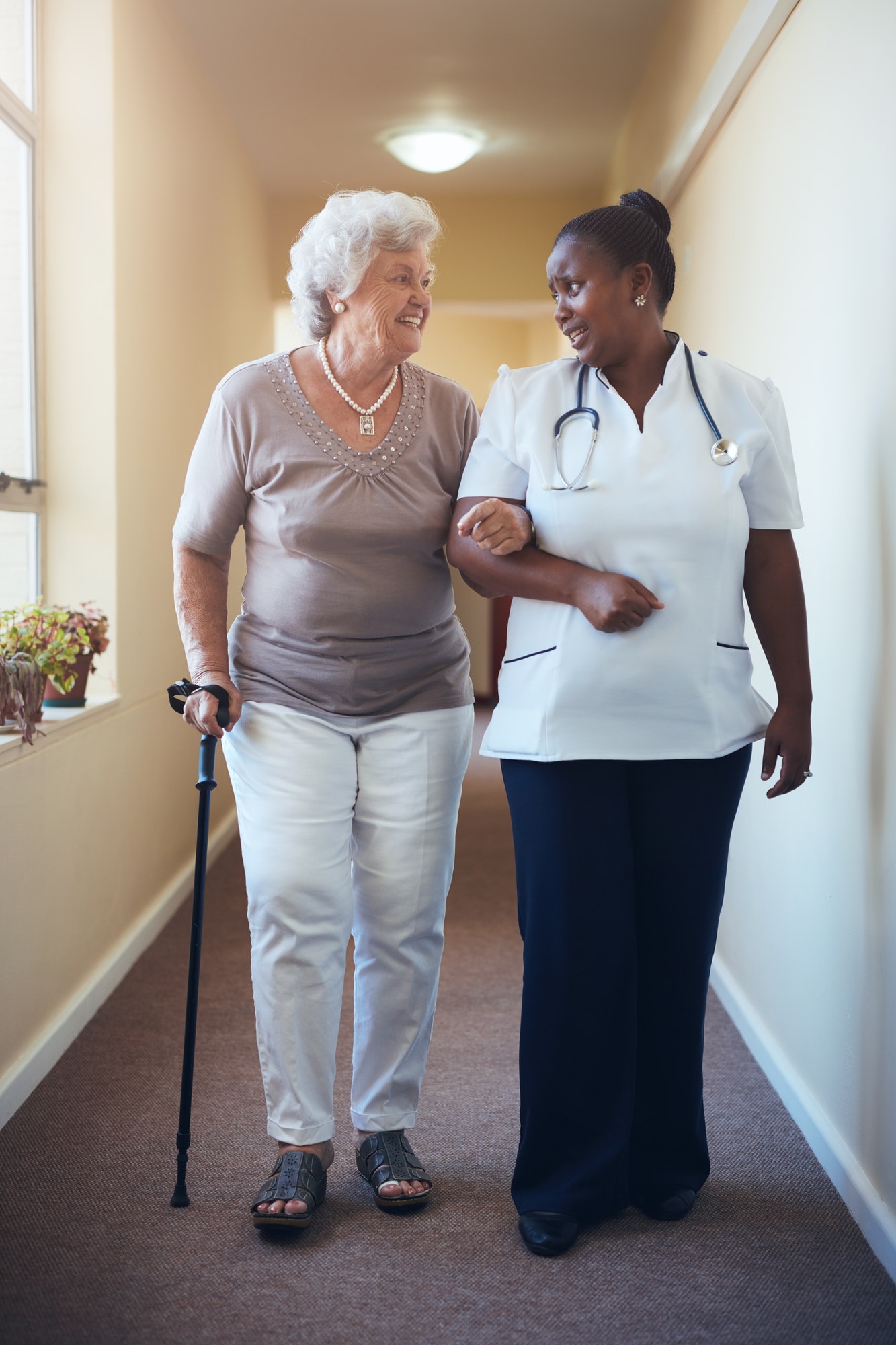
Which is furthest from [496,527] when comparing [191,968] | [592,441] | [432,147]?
[432,147]

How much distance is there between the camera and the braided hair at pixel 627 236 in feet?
5.56

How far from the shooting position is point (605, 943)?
5.84 ft

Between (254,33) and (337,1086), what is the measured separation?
3.44m

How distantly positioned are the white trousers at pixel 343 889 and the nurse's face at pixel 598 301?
63 centimetres

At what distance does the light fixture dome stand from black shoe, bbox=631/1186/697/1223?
431 centimetres

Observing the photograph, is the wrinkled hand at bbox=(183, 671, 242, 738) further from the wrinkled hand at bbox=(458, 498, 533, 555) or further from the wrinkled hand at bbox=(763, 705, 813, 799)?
the wrinkled hand at bbox=(763, 705, 813, 799)

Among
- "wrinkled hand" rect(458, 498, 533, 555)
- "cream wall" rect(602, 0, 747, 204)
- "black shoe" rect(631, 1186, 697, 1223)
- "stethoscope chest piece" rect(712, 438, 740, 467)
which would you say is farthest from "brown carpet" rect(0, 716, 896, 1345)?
"cream wall" rect(602, 0, 747, 204)

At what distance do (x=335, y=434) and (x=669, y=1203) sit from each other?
133cm

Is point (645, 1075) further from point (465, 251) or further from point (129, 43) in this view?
point (465, 251)

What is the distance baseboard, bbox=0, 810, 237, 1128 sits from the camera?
2.28 m

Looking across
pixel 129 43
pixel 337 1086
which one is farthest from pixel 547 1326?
pixel 129 43

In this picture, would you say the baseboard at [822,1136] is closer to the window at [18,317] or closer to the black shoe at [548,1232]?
the black shoe at [548,1232]

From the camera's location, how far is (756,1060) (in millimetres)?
2576

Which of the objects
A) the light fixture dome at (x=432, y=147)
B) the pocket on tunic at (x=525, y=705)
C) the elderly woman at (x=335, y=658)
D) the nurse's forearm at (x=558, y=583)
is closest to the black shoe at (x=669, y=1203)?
the elderly woman at (x=335, y=658)
